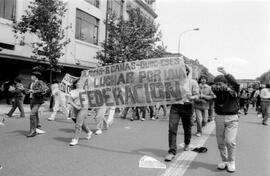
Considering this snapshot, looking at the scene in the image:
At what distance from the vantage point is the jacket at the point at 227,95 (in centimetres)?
506

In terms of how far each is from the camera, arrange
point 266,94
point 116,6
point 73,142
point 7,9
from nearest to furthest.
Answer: point 73,142 < point 266,94 < point 7,9 < point 116,6

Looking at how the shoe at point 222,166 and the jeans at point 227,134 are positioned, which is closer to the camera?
the jeans at point 227,134

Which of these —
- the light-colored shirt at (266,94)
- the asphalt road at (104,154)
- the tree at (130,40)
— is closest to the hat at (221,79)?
the asphalt road at (104,154)

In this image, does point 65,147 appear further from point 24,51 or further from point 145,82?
point 24,51

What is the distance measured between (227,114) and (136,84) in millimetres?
1926

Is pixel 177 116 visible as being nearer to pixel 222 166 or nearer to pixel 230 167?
pixel 222 166

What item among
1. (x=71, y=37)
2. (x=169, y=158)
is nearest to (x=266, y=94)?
(x=169, y=158)

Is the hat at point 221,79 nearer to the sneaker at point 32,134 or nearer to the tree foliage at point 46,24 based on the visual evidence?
the sneaker at point 32,134

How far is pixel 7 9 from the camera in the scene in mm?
18719

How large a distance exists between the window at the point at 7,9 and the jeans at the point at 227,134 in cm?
1690

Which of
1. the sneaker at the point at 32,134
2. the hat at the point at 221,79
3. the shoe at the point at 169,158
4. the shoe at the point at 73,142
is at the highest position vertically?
the hat at the point at 221,79

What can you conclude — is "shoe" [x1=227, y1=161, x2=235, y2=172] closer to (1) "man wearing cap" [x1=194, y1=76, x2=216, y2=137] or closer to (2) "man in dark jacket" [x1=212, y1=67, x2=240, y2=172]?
(2) "man in dark jacket" [x1=212, y1=67, x2=240, y2=172]

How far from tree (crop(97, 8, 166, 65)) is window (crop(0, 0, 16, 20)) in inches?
297

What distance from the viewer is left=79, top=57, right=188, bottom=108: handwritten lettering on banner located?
575 cm
